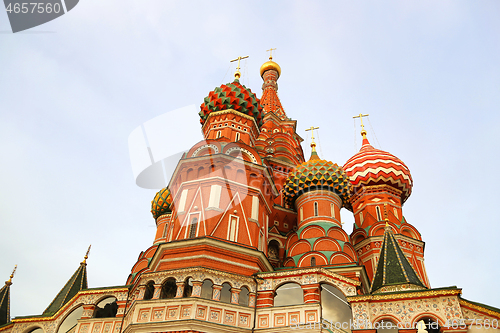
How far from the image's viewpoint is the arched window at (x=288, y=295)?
40.6 ft

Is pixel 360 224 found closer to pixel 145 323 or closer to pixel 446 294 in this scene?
pixel 446 294

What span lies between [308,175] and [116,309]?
8.91m

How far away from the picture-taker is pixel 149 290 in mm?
12734

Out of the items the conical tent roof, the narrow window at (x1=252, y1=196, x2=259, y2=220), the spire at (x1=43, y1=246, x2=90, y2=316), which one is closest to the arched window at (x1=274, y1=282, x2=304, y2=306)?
the narrow window at (x1=252, y1=196, x2=259, y2=220)

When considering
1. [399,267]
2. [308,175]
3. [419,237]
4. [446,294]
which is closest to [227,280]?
[399,267]

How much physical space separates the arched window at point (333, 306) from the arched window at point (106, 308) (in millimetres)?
7072

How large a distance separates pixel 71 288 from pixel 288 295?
905 cm

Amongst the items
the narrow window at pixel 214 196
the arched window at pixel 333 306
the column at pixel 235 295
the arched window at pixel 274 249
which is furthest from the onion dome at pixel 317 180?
the column at pixel 235 295

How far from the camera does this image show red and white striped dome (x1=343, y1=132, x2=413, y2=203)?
70.0 ft

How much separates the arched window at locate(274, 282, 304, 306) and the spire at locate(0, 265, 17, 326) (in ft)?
36.6

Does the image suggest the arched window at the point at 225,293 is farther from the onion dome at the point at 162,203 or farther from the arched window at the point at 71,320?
the onion dome at the point at 162,203

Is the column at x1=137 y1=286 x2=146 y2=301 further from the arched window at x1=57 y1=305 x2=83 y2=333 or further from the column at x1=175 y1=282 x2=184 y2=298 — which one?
the arched window at x1=57 y1=305 x2=83 y2=333

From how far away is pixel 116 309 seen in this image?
14.4m

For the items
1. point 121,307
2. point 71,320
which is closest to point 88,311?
point 121,307
